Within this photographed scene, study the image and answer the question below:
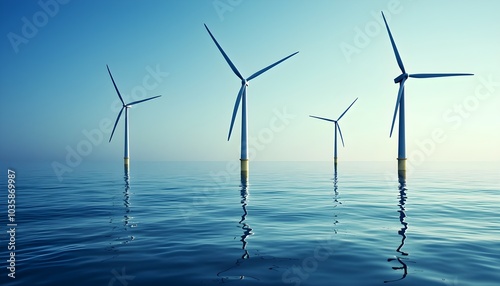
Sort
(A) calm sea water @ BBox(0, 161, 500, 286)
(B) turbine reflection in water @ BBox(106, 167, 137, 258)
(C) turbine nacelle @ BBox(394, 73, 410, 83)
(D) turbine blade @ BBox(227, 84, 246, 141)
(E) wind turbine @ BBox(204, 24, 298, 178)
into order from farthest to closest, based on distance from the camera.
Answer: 1. (C) turbine nacelle @ BBox(394, 73, 410, 83)
2. (E) wind turbine @ BBox(204, 24, 298, 178)
3. (D) turbine blade @ BBox(227, 84, 246, 141)
4. (B) turbine reflection in water @ BBox(106, 167, 137, 258)
5. (A) calm sea water @ BBox(0, 161, 500, 286)

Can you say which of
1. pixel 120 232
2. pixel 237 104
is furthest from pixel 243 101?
pixel 120 232

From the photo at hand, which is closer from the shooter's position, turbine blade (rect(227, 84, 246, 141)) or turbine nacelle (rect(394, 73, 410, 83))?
turbine blade (rect(227, 84, 246, 141))

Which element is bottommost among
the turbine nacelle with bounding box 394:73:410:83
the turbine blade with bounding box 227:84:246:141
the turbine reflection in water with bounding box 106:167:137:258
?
the turbine reflection in water with bounding box 106:167:137:258

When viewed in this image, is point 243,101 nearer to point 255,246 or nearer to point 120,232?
point 120,232

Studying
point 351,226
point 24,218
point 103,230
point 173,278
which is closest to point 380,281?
point 173,278

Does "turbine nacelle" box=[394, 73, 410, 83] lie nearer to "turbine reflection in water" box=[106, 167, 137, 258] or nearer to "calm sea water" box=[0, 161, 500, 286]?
"calm sea water" box=[0, 161, 500, 286]

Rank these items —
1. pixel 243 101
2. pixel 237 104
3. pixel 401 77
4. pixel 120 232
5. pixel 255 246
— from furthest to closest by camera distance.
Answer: pixel 401 77 → pixel 243 101 → pixel 237 104 → pixel 120 232 → pixel 255 246

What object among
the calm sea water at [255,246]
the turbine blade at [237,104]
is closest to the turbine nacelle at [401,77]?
the turbine blade at [237,104]

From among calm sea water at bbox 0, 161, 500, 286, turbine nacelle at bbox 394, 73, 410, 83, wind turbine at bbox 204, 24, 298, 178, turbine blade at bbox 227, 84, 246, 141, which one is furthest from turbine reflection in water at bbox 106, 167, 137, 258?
turbine nacelle at bbox 394, 73, 410, 83

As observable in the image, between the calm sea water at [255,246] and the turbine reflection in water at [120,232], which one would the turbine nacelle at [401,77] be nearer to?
the calm sea water at [255,246]

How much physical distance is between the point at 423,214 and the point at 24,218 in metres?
23.3

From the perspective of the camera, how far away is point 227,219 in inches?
713

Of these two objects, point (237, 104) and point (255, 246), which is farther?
point (237, 104)

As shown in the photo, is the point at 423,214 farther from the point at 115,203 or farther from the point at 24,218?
the point at 24,218
